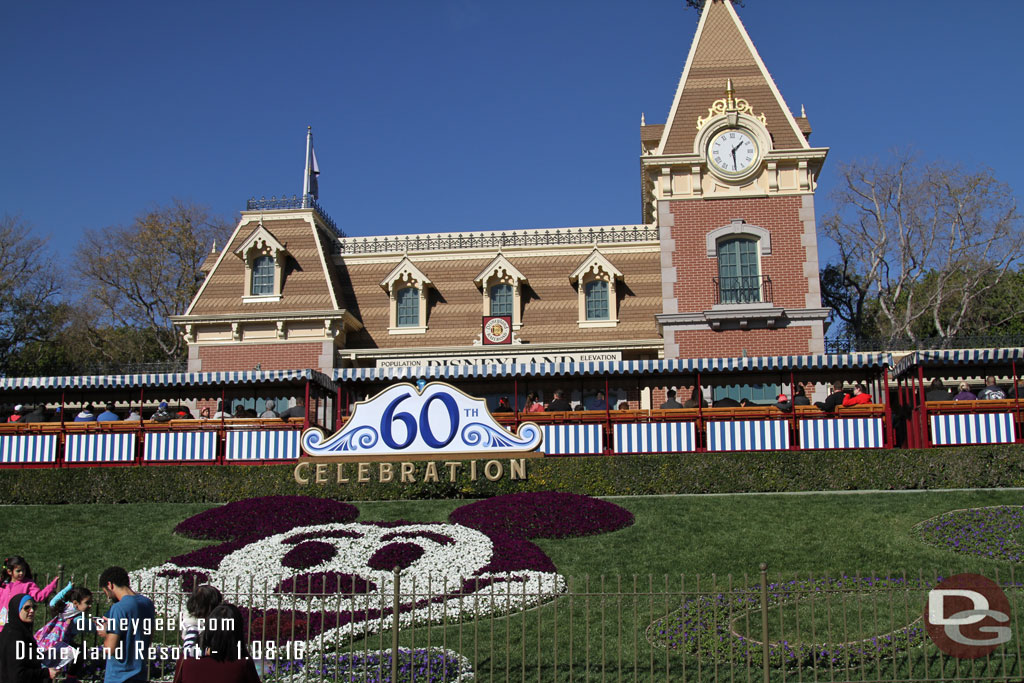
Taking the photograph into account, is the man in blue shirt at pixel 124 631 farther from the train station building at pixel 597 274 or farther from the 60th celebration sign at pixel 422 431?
the train station building at pixel 597 274

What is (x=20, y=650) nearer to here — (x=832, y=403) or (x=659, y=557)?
(x=659, y=557)

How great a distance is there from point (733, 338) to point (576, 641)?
19.6 metres

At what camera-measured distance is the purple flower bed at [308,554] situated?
15.6 m

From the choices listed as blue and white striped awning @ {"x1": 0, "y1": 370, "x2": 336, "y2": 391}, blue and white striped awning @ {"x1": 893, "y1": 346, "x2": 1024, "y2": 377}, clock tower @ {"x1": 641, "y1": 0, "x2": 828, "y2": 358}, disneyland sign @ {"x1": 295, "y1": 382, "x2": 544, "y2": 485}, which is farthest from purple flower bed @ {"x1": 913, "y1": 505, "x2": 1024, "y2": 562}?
blue and white striped awning @ {"x1": 0, "y1": 370, "x2": 336, "y2": 391}

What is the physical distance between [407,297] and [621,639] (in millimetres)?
24481

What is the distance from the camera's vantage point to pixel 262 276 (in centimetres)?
3431

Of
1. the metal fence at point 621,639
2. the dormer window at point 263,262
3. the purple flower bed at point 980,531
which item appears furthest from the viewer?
the dormer window at point 263,262

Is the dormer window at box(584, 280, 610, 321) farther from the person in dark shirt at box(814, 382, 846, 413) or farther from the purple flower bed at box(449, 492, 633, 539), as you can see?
the purple flower bed at box(449, 492, 633, 539)

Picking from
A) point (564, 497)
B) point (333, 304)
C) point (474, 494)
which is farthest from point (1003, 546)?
point (333, 304)

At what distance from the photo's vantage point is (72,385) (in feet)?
81.9

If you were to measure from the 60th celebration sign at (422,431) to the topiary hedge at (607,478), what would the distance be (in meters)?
0.69

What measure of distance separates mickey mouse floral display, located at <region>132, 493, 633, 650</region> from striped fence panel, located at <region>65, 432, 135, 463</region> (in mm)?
5901

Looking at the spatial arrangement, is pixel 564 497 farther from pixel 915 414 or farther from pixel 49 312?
pixel 49 312

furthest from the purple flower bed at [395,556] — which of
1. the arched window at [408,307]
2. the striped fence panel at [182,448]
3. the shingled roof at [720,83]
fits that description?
the shingled roof at [720,83]
